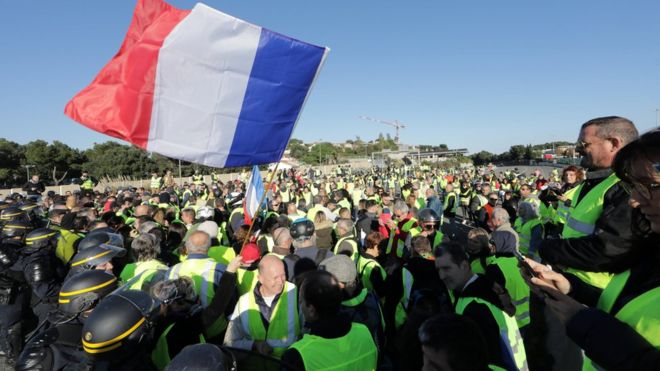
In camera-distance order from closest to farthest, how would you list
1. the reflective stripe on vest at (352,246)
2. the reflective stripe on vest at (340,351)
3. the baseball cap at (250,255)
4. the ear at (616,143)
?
the reflective stripe on vest at (340,351), the ear at (616,143), the baseball cap at (250,255), the reflective stripe on vest at (352,246)

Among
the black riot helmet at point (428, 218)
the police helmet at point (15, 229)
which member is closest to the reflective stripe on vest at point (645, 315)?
the black riot helmet at point (428, 218)

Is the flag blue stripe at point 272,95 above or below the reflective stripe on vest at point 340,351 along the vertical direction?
above

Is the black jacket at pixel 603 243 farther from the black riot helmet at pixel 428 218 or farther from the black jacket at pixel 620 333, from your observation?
the black riot helmet at pixel 428 218

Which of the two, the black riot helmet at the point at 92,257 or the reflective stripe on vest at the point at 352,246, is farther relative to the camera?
the reflective stripe on vest at the point at 352,246

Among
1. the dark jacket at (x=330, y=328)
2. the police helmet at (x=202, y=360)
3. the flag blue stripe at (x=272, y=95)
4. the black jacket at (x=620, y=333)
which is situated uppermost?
the flag blue stripe at (x=272, y=95)

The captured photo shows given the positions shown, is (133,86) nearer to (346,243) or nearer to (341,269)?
(341,269)

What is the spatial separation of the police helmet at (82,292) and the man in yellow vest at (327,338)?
4.83 feet

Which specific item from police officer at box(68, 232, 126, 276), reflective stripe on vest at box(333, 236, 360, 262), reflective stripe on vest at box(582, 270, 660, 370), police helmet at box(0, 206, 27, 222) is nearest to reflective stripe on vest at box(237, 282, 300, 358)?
police officer at box(68, 232, 126, 276)

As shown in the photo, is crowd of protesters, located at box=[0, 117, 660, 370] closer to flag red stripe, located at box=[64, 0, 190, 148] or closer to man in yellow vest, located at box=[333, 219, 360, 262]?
man in yellow vest, located at box=[333, 219, 360, 262]

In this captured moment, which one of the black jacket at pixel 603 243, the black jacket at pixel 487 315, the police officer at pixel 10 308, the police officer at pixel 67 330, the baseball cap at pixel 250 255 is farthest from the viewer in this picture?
the police officer at pixel 10 308

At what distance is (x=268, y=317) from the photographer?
112 inches

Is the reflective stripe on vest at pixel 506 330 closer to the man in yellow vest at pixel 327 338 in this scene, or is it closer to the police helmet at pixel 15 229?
the man in yellow vest at pixel 327 338

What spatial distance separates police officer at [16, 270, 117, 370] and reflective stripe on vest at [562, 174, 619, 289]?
10.5 ft

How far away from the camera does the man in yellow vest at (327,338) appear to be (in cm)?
202
